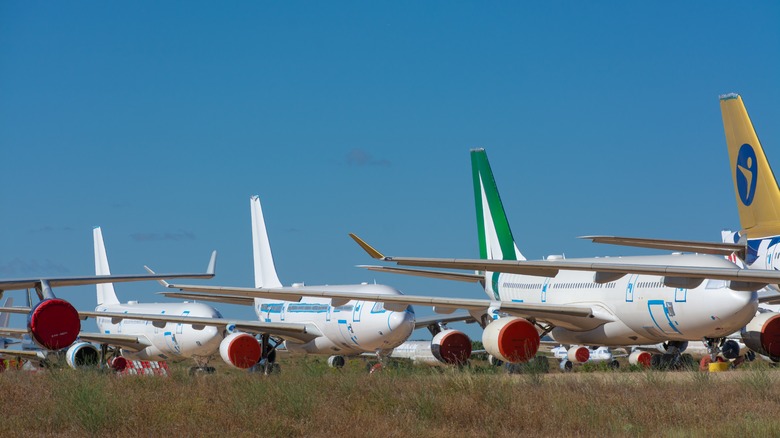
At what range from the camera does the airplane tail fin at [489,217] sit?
111ft

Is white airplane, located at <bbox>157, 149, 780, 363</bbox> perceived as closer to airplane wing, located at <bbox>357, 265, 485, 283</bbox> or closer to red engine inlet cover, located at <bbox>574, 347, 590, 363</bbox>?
airplane wing, located at <bbox>357, 265, 485, 283</bbox>

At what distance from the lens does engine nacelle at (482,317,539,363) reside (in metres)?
22.7

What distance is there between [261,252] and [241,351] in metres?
14.9

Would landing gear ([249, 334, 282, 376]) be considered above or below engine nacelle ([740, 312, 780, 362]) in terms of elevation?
below

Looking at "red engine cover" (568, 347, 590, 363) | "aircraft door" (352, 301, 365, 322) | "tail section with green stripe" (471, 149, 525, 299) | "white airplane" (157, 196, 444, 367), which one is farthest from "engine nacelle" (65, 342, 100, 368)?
"red engine cover" (568, 347, 590, 363)

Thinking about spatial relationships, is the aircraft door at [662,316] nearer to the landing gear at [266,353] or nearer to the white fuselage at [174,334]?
the landing gear at [266,353]

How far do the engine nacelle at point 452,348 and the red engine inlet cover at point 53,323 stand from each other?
12202mm

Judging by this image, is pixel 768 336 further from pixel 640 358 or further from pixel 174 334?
pixel 174 334

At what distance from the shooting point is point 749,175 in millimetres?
21891

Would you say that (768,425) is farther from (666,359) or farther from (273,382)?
(666,359)

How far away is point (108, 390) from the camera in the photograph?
47.9ft

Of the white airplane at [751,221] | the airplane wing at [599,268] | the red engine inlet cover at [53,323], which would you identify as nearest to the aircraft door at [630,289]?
the white airplane at [751,221]

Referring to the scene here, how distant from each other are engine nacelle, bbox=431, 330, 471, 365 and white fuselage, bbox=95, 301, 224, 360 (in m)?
13.2

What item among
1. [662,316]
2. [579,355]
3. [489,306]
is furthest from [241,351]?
[579,355]
